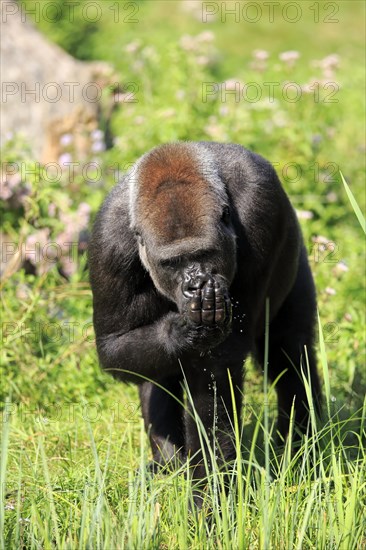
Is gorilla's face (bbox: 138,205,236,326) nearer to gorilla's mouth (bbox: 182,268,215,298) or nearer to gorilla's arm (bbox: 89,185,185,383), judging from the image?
gorilla's mouth (bbox: 182,268,215,298)

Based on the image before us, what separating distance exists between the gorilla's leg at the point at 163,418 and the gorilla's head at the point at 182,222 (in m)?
0.80

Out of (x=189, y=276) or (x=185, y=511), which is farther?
(x=189, y=276)

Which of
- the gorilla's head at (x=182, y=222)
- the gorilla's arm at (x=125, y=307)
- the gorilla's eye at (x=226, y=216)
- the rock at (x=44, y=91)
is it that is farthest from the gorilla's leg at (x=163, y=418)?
the rock at (x=44, y=91)

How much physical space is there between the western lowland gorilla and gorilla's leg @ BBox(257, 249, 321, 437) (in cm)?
24

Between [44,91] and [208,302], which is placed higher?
[208,302]

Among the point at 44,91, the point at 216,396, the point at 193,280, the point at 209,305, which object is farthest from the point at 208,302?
the point at 44,91

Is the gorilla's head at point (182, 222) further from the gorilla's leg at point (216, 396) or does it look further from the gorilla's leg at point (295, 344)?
the gorilla's leg at point (295, 344)

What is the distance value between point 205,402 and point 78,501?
687mm

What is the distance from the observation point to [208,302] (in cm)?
345

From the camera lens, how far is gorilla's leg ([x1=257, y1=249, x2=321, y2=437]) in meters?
4.82

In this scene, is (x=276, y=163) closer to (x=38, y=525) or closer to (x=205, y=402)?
(x=205, y=402)

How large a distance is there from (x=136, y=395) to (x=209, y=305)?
2.02 meters

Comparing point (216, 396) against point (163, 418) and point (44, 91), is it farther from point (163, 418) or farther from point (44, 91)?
point (44, 91)

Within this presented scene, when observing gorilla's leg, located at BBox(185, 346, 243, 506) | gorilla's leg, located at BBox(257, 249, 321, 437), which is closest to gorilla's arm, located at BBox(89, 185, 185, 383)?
gorilla's leg, located at BBox(185, 346, 243, 506)
